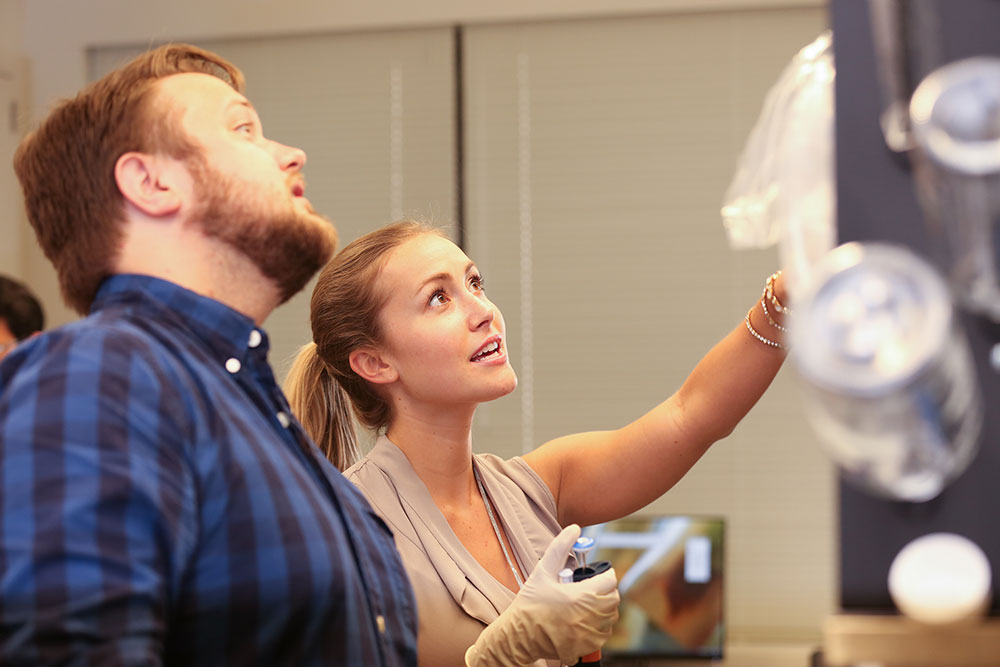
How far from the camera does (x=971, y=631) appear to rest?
563 millimetres

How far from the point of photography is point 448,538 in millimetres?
1438

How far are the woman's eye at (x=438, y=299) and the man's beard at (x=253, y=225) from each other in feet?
1.71

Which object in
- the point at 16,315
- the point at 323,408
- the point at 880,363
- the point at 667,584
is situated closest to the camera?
the point at 880,363

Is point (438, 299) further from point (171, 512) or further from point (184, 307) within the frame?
point (171, 512)

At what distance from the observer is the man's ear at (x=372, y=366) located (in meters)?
1.57

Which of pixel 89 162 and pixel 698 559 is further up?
pixel 89 162

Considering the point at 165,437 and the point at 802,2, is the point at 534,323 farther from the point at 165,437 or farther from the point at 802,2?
the point at 165,437

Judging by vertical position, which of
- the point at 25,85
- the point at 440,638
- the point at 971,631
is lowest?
the point at 440,638

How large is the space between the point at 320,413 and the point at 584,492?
1.39 ft

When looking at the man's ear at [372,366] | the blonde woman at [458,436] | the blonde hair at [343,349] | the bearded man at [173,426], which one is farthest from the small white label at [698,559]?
the bearded man at [173,426]

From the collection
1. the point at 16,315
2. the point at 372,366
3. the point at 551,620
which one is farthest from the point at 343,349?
the point at 16,315

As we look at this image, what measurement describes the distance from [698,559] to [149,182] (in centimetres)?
221

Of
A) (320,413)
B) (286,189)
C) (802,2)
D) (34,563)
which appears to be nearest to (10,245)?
(320,413)

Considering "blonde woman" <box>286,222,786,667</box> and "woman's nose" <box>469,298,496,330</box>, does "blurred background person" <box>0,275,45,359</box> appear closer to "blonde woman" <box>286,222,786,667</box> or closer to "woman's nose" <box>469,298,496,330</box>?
"blonde woman" <box>286,222,786,667</box>
